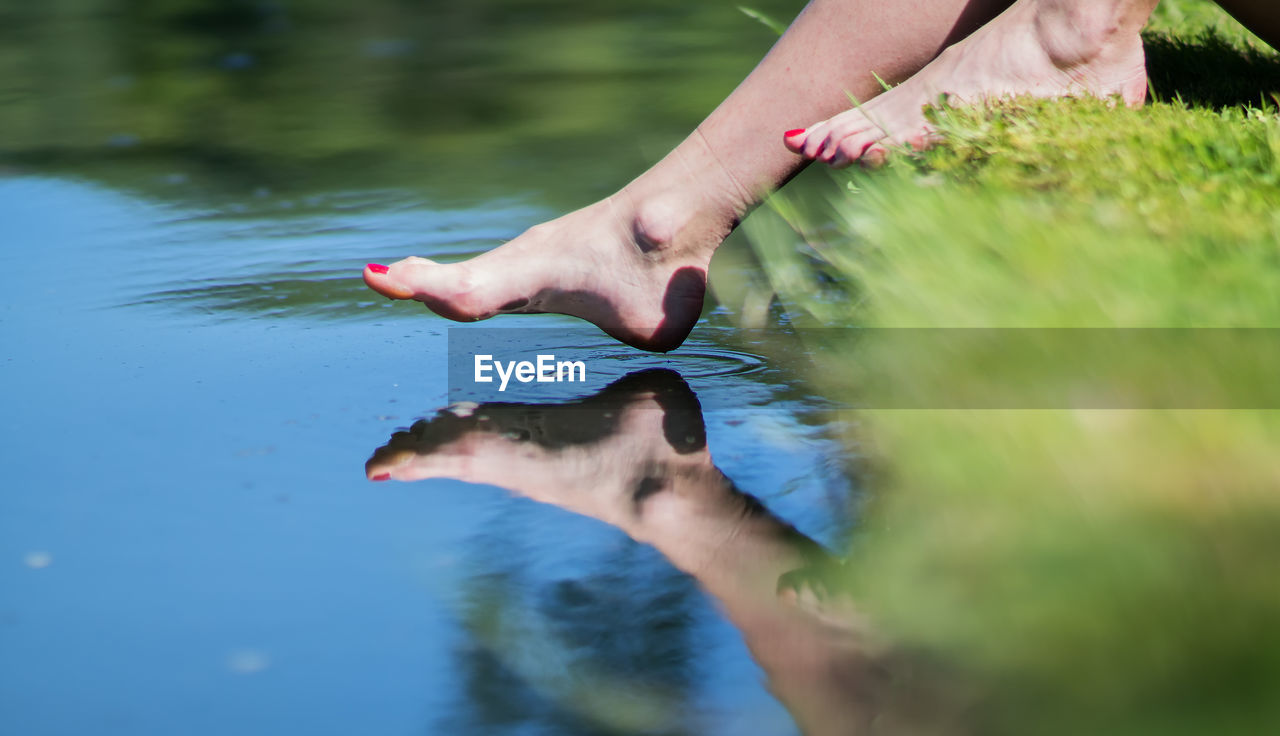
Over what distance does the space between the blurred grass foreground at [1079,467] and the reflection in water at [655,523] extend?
2.6 inches

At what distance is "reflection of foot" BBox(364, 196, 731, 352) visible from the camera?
1.93m

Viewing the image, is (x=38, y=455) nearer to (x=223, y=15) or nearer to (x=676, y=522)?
(x=676, y=522)

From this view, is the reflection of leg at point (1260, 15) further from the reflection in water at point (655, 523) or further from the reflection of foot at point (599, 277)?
the reflection in water at point (655, 523)

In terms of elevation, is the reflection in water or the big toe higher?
the big toe

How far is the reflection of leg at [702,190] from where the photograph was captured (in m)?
1.95

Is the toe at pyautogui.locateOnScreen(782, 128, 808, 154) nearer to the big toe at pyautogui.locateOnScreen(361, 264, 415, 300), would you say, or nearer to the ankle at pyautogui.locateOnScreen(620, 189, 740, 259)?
the ankle at pyautogui.locateOnScreen(620, 189, 740, 259)

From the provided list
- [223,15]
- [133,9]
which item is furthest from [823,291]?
[133,9]

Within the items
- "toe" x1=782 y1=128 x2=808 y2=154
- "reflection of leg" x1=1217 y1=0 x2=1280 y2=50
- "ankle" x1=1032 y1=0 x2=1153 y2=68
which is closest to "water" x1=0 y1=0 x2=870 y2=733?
"toe" x1=782 y1=128 x2=808 y2=154

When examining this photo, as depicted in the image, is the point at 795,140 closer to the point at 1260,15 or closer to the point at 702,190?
the point at 702,190

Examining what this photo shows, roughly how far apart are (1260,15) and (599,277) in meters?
1.00

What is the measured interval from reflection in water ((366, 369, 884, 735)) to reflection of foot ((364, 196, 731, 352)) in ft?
0.43

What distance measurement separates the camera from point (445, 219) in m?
2.52

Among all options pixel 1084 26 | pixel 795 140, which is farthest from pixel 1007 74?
pixel 795 140

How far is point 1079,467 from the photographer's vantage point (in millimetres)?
1187
